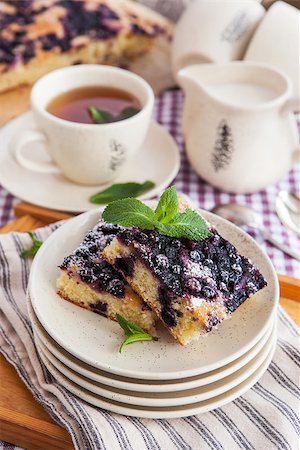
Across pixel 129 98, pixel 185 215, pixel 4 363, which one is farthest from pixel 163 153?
pixel 4 363

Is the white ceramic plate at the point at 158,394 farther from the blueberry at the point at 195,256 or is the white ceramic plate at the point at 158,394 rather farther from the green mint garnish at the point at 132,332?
the blueberry at the point at 195,256

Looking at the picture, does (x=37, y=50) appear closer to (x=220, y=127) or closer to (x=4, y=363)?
(x=220, y=127)

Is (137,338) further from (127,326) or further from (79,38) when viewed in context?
(79,38)

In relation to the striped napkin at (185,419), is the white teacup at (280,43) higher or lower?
higher

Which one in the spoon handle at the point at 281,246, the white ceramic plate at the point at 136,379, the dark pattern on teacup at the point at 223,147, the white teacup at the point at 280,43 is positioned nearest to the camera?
the white ceramic plate at the point at 136,379

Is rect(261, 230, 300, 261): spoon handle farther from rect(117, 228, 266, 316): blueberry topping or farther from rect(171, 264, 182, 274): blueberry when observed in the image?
rect(171, 264, 182, 274): blueberry

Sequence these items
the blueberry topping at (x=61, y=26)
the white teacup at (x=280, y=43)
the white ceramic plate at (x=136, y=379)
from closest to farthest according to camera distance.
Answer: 1. the white ceramic plate at (x=136, y=379)
2. the white teacup at (x=280, y=43)
3. the blueberry topping at (x=61, y=26)

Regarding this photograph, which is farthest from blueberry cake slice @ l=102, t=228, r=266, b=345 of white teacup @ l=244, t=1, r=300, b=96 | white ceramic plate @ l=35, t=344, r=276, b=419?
white teacup @ l=244, t=1, r=300, b=96

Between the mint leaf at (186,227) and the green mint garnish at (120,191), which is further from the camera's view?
the green mint garnish at (120,191)

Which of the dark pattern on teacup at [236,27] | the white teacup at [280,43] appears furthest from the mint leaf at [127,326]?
the dark pattern on teacup at [236,27]
